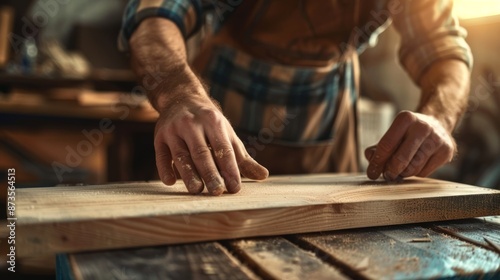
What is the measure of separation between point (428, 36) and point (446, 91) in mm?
299

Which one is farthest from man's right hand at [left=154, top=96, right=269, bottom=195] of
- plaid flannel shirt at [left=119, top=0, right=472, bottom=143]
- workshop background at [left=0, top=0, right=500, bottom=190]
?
workshop background at [left=0, top=0, right=500, bottom=190]

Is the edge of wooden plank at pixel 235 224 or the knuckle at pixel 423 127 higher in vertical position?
the knuckle at pixel 423 127

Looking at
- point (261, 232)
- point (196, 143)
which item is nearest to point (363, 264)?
point (261, 232)

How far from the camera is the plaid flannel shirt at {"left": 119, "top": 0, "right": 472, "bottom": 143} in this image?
6.35ft

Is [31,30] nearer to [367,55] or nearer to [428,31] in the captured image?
[367,55]

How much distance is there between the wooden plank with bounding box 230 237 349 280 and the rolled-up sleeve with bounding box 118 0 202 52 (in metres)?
0.92

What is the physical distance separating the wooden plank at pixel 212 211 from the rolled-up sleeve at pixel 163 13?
23.6 inches

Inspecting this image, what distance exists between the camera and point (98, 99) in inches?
152

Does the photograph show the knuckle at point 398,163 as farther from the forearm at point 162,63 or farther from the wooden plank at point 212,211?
the forearm at point 162,63

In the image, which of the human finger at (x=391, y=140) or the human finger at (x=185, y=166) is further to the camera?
the human finger at (x=391, y=140)

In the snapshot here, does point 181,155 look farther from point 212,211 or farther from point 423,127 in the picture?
point 423,127

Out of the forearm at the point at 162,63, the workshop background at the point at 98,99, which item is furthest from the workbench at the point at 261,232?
the workshop background at the point at 98,99

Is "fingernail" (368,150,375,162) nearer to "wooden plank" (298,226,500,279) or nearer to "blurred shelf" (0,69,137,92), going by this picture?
"wooden plank" (298,226,500,279)

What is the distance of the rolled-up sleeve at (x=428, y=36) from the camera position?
189 cm
